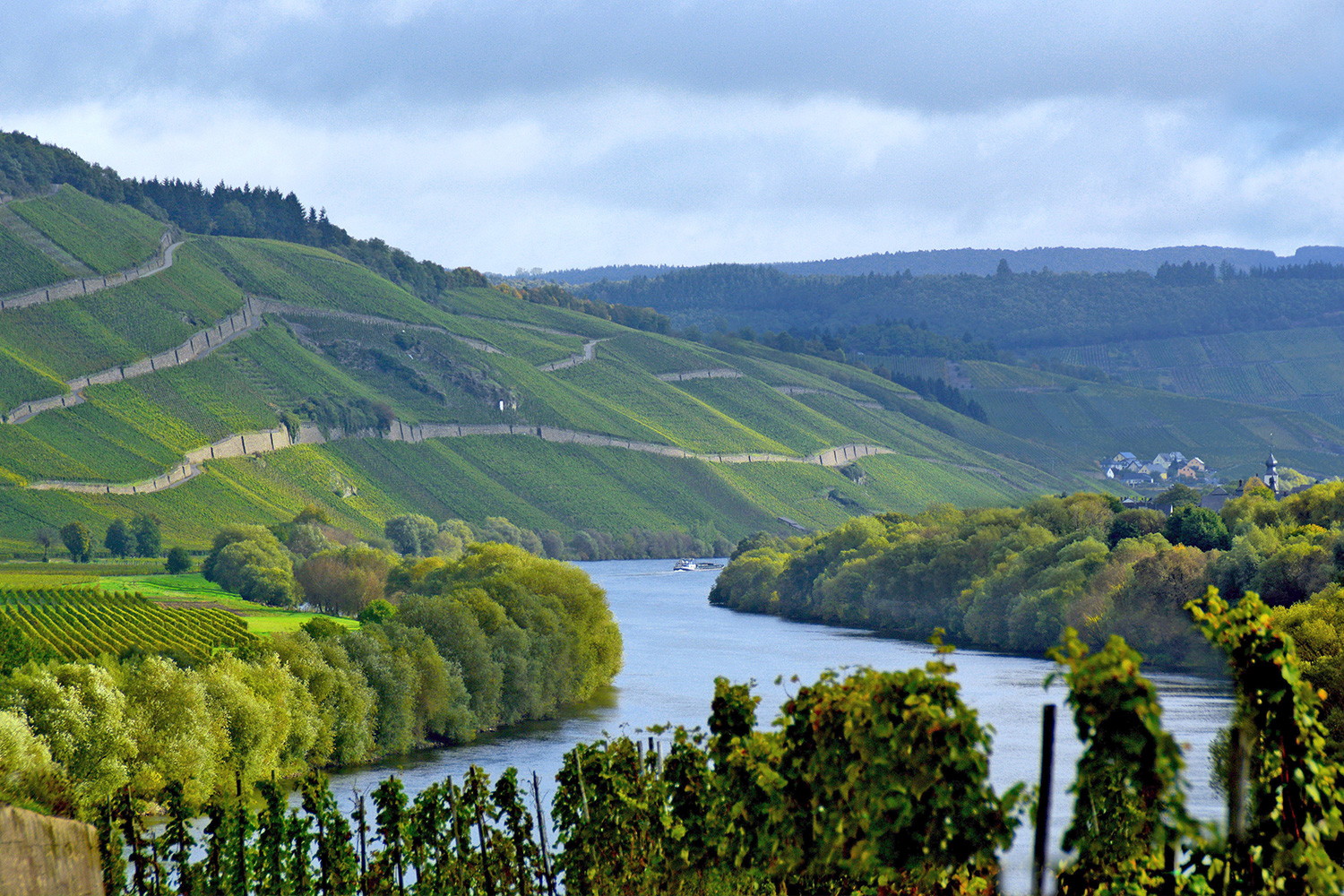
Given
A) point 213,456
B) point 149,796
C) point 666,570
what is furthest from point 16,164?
point 149,796

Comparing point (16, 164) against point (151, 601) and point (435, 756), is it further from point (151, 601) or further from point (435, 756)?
point (435, 756)

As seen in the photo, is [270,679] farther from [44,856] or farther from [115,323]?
[115,323]

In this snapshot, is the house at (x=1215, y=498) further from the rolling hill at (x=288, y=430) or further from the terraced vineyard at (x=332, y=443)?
the terraced vineyard at (x=332, y=443)

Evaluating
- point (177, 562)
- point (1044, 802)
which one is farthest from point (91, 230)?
point (1044, 802)

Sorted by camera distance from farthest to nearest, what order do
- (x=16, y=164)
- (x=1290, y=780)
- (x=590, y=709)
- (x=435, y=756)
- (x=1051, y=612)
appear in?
(x=16, y=164)
(x=1051, y=612)
(x=590, y=709)
(x=435, y=756)
(x=1290, y=780)

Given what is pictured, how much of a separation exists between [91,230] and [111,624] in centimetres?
13701

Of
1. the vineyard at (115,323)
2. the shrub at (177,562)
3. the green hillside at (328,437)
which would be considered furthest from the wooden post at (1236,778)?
the vineyard at (115,323)

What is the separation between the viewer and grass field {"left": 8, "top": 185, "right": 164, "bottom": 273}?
17812cm

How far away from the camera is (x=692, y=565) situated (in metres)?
147

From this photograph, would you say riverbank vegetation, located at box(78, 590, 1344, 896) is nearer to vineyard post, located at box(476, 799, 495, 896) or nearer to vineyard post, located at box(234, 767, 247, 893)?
vineyard post, located at box(476, 799, 495, 896)

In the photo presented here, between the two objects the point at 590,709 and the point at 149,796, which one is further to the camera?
the point at 590,709

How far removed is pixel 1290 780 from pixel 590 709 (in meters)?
49.0

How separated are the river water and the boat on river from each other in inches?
1760

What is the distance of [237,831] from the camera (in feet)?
69.9
